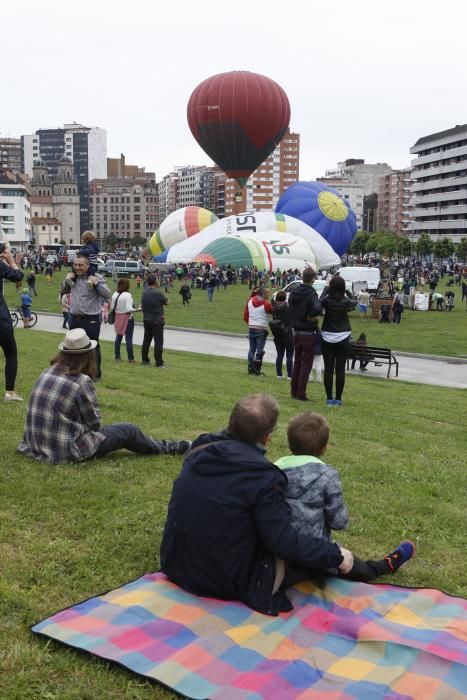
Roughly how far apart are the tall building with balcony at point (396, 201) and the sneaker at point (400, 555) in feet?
547

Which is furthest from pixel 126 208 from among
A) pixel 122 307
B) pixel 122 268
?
pixel 122 307

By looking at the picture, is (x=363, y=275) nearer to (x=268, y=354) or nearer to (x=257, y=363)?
(x=268, y=354)

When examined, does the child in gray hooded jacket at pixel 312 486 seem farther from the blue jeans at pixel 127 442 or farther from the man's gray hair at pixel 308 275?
the man's gray hair at pixel 308 275

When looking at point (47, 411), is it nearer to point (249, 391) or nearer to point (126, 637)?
point (126, 637)

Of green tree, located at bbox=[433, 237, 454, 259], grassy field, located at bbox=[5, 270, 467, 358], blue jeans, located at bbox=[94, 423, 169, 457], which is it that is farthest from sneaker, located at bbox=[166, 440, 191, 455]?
green tree, located at bbox=[433, 237, 454, 259]

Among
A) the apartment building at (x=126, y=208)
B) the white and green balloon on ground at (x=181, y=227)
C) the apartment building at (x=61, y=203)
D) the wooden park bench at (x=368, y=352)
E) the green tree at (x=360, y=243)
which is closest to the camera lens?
the wooden park bench at (x=368, y=352)

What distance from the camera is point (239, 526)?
3.69 m

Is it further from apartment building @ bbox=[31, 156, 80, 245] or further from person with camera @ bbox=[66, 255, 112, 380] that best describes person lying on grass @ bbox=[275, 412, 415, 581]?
apartment building @ bbox=[31, 156, 80, 245]

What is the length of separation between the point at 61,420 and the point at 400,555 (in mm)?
2861

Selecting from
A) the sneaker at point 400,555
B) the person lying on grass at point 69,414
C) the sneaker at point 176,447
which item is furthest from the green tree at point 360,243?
the sneaker at point 400,555

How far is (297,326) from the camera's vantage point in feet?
32.1

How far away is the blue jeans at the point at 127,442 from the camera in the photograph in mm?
6102

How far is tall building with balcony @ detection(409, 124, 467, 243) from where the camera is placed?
390 feet

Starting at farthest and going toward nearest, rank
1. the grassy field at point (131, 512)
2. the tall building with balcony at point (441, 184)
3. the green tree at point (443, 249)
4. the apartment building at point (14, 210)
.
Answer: the apartment building at point (14, 210)
the tall building with balcony at point (441, 184)
the green tree at point (443, 249)
the grassy field at point (131, 512)
